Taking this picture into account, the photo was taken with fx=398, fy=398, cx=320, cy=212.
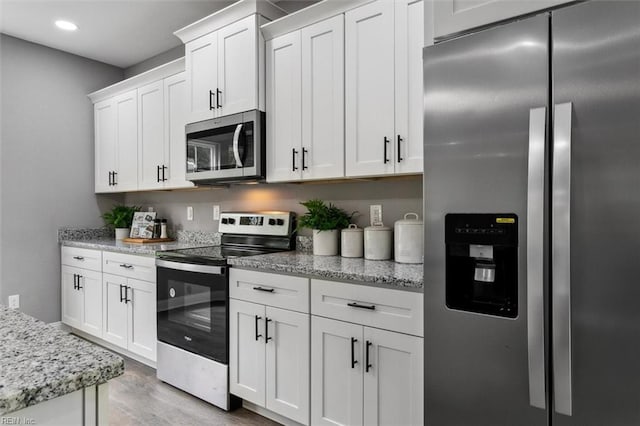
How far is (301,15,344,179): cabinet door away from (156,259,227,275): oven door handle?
78 centimetres

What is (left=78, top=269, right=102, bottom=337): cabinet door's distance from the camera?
11.2ft

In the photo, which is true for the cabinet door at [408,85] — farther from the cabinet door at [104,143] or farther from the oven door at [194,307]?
the cabinet door at [104,143]

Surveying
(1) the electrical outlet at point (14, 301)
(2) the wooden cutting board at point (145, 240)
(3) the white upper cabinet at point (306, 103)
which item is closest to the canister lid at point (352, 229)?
(3) the white upper cabinet at point (306, 103)

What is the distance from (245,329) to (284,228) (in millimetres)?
823

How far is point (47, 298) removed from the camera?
3812 mm

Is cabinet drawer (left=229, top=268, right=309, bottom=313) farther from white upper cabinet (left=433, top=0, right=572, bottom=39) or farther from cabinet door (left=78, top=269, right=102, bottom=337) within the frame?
cabinet door (left=78, top=269, right=102, bottom=337)

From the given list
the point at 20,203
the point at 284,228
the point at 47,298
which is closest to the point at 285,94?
the point at 284,228

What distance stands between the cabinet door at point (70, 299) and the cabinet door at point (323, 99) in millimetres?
2646

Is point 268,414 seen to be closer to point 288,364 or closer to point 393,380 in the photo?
point 288,364

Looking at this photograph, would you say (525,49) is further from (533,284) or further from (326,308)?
(326,308)

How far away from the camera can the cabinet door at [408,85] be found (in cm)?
204

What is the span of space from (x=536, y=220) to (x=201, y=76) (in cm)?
255

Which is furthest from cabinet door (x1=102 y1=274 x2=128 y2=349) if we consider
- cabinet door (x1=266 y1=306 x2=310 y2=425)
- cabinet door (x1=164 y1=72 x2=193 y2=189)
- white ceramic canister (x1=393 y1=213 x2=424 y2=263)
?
white ceramic canister (x1=393 y1=213 x2=424 y2=263)
